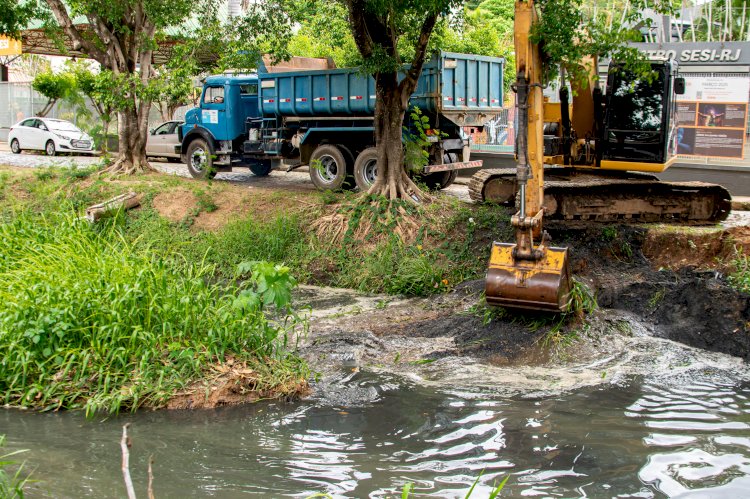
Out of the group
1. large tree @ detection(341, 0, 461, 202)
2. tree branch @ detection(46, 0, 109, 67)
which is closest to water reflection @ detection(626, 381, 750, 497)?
large tree @ detection(341, 0, 461, 202)

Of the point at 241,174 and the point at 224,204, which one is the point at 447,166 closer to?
the point at 224,204

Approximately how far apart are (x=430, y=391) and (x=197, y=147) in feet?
42.3

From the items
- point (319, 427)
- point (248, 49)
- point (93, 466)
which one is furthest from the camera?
point (248, 49)

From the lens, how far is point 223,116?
61.1ft

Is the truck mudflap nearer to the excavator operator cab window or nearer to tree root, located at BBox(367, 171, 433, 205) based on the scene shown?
tree root, located at BBox(367, 171, 433, 205)

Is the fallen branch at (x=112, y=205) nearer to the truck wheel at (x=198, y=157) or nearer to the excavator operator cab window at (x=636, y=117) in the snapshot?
the truck wheel at (x=198, y=157)

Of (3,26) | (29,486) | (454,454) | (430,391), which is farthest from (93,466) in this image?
(3,26)

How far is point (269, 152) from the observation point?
58.5 ft

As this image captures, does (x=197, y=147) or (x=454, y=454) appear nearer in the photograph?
(x=454, y=454)

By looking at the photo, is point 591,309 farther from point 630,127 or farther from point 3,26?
point 3,26

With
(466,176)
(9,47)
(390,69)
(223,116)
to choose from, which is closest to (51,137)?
(9,47)

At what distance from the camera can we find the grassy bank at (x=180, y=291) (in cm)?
735

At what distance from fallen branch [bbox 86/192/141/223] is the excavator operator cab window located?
8.24 m

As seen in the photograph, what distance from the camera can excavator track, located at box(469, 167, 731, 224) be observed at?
11969 millimetres
